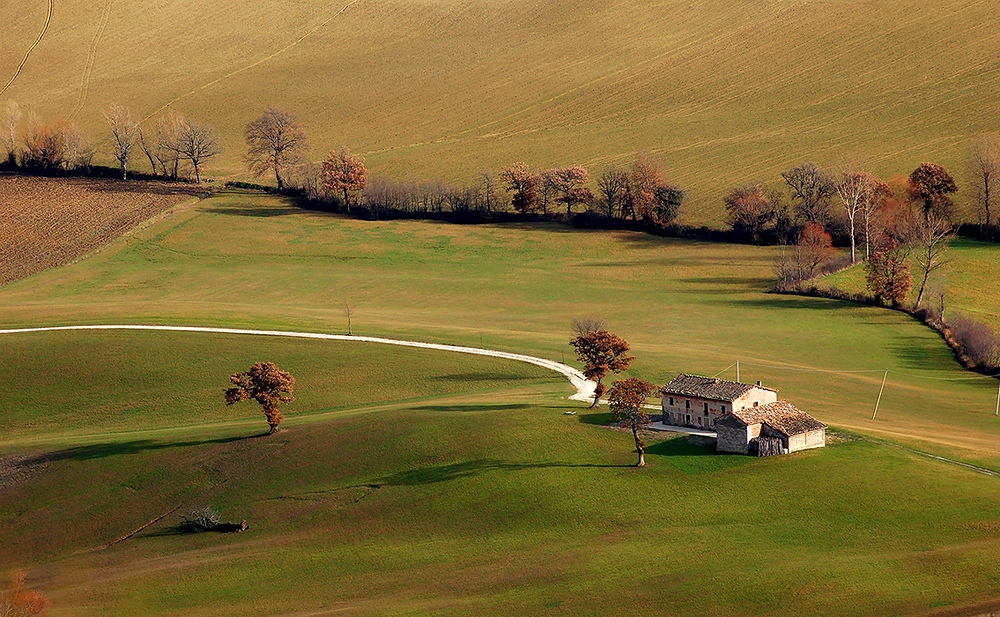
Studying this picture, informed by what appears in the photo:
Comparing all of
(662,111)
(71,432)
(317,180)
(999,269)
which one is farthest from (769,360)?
(662,111)

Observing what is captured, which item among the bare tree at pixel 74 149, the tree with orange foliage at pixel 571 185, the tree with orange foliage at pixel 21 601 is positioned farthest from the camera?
the bare tree at pixel 74 149

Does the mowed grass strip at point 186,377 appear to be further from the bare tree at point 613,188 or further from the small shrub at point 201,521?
the bare tree at point 613,188

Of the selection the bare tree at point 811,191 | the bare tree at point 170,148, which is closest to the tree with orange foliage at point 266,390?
the bare tree at point 811,191

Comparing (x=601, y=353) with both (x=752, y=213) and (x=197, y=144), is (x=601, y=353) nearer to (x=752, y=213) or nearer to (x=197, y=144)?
(x=752, y=213)

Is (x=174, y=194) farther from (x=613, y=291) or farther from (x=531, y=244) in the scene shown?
(x=613, y=291)

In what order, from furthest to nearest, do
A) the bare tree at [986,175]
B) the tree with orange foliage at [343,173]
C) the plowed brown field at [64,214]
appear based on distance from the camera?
1. the tree with orange foliage at [343,173]
2. the plowed brown field at [64,214]
3. the bare tree at [986,175]
